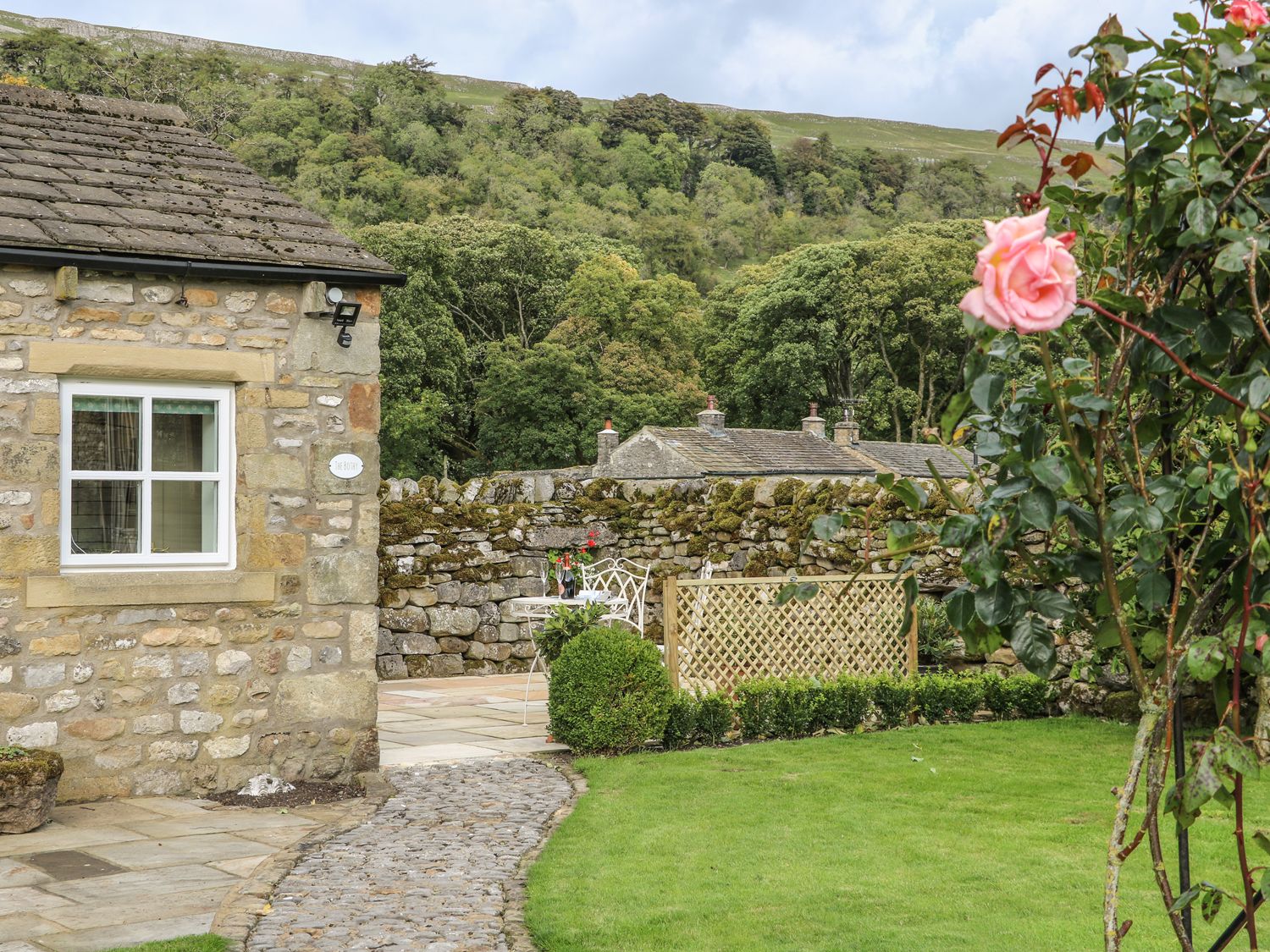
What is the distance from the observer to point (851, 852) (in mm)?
5688

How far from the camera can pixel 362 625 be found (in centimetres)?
729

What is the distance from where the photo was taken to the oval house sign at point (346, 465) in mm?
7203

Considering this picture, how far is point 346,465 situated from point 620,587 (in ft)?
18.1

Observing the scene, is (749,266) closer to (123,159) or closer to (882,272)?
(882,272)

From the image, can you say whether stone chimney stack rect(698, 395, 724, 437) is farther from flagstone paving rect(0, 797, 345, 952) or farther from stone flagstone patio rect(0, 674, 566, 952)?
flagstone paving rect(0, 797, 345, 952)

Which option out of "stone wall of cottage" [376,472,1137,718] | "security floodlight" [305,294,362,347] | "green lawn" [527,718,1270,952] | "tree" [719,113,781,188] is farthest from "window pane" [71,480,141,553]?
"tree" [719,113,781,188]

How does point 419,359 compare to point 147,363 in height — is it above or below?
above

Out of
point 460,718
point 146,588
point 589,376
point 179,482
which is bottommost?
point 460,718

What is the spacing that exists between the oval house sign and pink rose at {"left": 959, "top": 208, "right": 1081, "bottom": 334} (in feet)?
19.0

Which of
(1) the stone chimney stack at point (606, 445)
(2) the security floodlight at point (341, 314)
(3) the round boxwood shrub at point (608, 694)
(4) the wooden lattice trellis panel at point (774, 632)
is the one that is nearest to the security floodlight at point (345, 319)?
(2) the security floodlight at point (341, 314)

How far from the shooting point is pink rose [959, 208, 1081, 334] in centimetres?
180

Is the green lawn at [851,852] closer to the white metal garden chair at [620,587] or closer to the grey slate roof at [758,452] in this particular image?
the white metal garden chair at [620,587]

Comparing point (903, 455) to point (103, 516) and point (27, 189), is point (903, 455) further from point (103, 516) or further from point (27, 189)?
point (27, 189)

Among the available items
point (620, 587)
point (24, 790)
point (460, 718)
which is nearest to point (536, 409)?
point (620, 587)
